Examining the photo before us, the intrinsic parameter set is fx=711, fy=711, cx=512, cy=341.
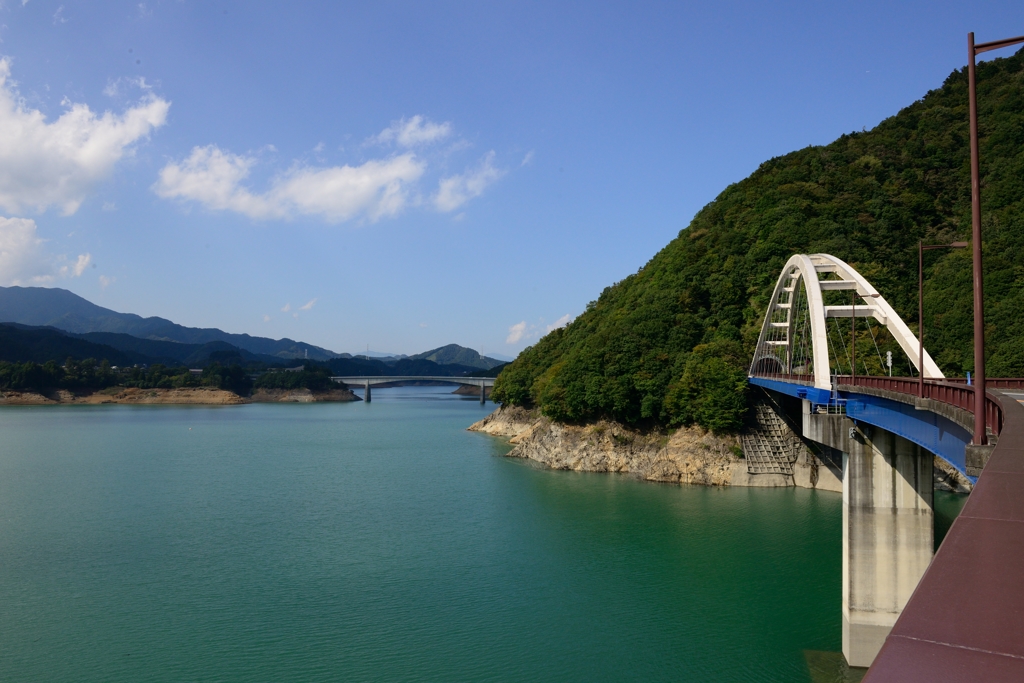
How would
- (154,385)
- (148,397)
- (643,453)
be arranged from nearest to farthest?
1. (643,453)
2. (148,397)
3. (154,385)

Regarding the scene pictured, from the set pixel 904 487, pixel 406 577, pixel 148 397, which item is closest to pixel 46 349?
pixel 148 397

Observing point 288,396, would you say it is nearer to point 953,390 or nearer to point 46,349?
point 46,349

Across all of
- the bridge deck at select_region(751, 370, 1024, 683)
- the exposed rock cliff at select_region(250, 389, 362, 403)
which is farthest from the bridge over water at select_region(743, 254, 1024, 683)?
the exposed rock cliff at select_region(250, 389, 362, 403)

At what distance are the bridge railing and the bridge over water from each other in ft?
0.16

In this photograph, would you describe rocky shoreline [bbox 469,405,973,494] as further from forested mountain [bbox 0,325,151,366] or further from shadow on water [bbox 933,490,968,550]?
forested mountain [bbox 0,325,151,366]

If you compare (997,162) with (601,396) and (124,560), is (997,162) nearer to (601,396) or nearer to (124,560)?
(601,396)

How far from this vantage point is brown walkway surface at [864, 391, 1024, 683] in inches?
106

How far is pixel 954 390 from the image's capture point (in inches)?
504

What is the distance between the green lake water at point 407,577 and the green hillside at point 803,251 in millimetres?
6745

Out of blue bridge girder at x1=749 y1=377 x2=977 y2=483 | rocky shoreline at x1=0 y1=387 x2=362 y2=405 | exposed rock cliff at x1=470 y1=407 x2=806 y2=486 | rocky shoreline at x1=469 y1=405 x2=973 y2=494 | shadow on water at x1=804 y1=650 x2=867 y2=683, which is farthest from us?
rocky shoreline at x1=0 y1=387 x2=362 y2=405

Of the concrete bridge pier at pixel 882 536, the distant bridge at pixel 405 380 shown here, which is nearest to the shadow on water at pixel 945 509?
the concrete bridge pier at pixel 882 536

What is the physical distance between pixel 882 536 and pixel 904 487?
1.38 m

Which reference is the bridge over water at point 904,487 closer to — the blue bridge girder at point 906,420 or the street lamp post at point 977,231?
the blue bridge girder at point 906,420

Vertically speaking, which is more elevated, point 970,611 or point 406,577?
point 970,611
